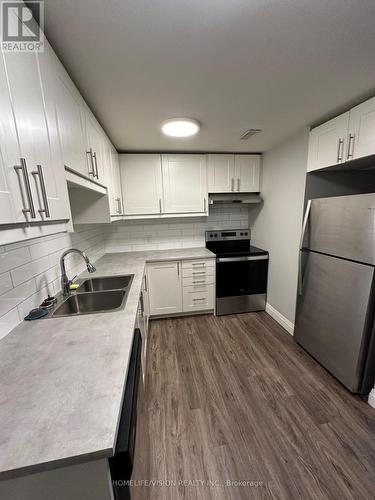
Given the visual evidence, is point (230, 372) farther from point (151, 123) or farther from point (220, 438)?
point (151, 123)

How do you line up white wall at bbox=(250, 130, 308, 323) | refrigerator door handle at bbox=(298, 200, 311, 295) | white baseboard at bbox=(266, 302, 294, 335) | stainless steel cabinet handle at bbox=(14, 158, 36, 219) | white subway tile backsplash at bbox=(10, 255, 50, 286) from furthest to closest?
white baseboard at bbox=(266, 302, 294, 335)
white wall at bbox=(250, 130, 308, 323)
refrigerator door handle at bbox=(298, 200, 311, 295)
white subway tile backsplash at bbox=(10, 255, 50, 286)
stainless steel cabinet handle at bbox=(14, 158, 36, 219)

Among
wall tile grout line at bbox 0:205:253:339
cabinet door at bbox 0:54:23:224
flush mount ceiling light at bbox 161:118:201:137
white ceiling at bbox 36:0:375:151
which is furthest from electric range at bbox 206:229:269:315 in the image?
cabinet door at bbox 0:54:23:224

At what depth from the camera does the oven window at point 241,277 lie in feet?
8.81

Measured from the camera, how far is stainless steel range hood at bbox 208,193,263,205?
278cm

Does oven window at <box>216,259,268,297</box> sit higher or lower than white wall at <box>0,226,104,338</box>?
lower

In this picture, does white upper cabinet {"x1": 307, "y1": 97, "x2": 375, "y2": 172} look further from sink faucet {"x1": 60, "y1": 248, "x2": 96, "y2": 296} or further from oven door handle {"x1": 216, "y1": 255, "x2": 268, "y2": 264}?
sink faucet {"x1": 60, "y1": 248, "x2": 96, "y2": 296}

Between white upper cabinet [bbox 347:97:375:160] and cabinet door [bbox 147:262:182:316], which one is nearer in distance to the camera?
white upper cabinet [bbox 347:97:375:160]

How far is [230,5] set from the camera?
30.1 inches

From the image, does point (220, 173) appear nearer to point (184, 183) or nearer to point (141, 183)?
point (184, 183)

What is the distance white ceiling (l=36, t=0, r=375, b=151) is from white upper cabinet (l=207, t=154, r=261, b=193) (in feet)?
3.31

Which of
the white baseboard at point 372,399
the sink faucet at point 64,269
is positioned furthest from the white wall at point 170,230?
the white baseboard at point 372,399

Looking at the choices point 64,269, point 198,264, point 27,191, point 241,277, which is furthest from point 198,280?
point 27,191

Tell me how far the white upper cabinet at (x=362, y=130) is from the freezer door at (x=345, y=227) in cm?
34

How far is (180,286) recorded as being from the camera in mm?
2697
